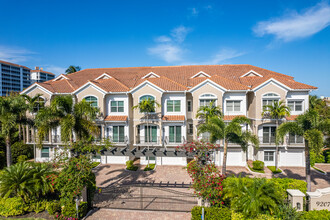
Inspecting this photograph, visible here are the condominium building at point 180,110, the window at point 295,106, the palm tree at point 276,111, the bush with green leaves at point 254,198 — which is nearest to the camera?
the bush with green leaves at point 254,198

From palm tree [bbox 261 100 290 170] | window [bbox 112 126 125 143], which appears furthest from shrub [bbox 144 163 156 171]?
palm tree [bbox 261 100 290 170]

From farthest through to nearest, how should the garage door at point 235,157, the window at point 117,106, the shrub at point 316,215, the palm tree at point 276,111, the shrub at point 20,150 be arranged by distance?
the shrub at point 20,150, the window at point 117,106, the garage door at point 235,157, the palm tree at point 276,111, the shrub at point 316,215

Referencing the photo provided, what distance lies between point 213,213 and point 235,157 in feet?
45.9

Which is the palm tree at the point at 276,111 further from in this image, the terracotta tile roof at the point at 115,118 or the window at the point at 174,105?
the terracotta tile roof at the point at 115,118

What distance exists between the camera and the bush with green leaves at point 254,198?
34.8 feet

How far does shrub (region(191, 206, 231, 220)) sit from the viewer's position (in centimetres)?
1162

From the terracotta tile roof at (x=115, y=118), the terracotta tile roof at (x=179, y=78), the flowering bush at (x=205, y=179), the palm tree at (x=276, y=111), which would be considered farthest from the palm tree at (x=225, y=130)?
the terracotta tile roof at (x=115, y=118)

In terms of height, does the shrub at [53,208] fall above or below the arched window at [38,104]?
below

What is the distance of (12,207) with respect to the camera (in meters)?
13.0

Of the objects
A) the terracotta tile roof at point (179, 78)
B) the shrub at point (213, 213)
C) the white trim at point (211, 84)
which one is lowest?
the shrub at point (213, 213)

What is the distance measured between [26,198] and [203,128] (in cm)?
1458

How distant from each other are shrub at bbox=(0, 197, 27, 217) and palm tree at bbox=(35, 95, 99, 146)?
16.8 ft

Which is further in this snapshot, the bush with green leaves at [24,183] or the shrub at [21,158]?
the shrub at [21,158]

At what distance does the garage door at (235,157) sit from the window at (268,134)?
3.35 meters
